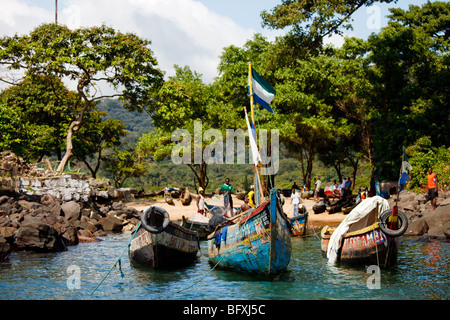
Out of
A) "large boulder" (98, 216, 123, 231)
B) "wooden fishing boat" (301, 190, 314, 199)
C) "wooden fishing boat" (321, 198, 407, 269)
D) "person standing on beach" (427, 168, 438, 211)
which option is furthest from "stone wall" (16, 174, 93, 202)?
"person standing on beach" (427, 168, 438, 211)

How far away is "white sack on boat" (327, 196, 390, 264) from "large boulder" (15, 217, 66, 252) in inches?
399

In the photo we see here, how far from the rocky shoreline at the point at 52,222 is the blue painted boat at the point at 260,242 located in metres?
7.53

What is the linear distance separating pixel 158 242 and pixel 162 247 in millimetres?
259

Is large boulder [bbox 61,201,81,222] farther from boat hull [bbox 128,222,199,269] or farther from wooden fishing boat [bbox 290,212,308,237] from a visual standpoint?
wooden fishing boat [bbox 290,212,308,237]

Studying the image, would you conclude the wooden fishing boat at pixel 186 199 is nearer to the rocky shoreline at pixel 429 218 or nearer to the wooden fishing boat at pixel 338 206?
the wooden fishing boat at pixel 338 206

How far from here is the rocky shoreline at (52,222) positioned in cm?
1644

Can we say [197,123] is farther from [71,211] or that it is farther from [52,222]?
[52,222]

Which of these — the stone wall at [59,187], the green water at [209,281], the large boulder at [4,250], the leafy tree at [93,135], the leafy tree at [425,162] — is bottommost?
the green water at [209,281]

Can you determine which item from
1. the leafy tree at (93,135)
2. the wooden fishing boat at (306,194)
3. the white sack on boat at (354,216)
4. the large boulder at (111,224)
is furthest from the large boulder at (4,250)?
the wooden fishing boat at (306,194)

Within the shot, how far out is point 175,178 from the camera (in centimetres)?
7688

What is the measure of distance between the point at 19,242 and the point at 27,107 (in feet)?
71.7

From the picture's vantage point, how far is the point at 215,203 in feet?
96.4
